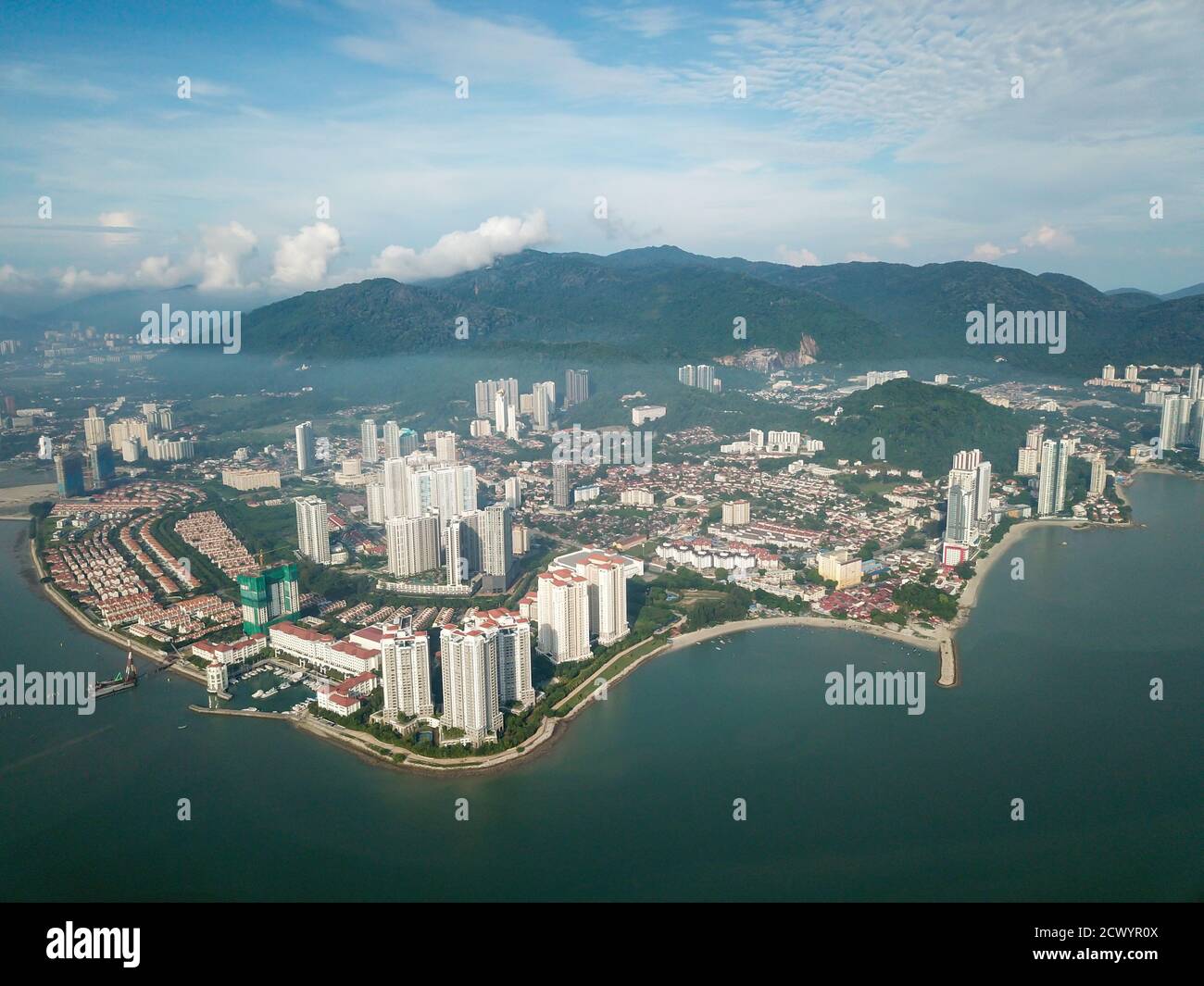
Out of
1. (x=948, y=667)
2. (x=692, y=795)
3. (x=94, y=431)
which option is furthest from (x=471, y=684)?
(x=94, y=431)

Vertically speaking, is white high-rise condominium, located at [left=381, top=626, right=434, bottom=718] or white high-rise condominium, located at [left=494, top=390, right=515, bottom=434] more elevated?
white high-rise condominium, located at [left=494, top=390, right=515, bottom=434]

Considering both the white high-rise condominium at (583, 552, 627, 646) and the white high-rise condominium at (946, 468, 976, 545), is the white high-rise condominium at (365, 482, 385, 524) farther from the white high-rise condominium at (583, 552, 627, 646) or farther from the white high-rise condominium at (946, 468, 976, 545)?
the white high-rise condominium at (946, 468, 976, 545)

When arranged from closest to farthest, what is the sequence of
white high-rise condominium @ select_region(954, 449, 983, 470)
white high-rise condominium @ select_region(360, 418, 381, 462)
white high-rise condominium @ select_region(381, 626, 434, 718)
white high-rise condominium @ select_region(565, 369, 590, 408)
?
white high-rise condominium @ select_region(381, 626, 434, 718)
white high-rise condominium @ select_region(954, 449, 983, 470)
white high-rise condominium @ select_region(360, 418, 381, 462)
white high-rise condominium @ select_region(565, 369, 590, 408)

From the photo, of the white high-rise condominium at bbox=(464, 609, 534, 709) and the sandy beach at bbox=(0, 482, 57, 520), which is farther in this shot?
the sandy beach at bbox=(0, 482, 57, 520)

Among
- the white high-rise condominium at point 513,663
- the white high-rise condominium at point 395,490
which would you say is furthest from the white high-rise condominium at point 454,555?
the white high-rise condominium at point 513,663

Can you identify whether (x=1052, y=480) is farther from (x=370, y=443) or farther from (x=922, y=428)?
(x=370, y=443)

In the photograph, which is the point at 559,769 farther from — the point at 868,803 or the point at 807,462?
the point at 807,462

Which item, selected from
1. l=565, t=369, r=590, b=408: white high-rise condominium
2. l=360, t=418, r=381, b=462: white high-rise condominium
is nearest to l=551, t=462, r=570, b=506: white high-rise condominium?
l=360, t=418, r=381, b=462: white high-rise condominium
